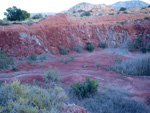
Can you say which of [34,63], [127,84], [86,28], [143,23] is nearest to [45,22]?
[86,28]

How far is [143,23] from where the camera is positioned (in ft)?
58.3

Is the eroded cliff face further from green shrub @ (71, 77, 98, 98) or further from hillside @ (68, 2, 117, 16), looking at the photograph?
hillside @ (68, 2, 117, 16)

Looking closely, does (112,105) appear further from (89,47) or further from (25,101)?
(89,47)

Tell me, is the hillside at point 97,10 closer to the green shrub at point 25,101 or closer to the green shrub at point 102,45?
the green shrub at point 102,45

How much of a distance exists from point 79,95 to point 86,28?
12448 millimetres

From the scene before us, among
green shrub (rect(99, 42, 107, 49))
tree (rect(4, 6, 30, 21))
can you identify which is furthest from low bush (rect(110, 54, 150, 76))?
tree (rect(4, 6, 30, 21))

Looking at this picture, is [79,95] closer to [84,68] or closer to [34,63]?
[84,68]

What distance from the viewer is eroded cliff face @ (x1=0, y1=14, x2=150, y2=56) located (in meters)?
12.4

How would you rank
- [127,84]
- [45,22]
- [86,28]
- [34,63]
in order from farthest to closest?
[86,28] → [45,22] → [34,63] → [127,84]

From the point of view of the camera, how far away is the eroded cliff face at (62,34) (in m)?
12.4

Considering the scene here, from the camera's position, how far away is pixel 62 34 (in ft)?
48.5

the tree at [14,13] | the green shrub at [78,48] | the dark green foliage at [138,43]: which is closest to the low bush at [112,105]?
the green shrub at [78,48]

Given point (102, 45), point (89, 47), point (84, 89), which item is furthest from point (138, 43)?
point (84, 89)

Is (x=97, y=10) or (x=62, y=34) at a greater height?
(x=97, y=10)
